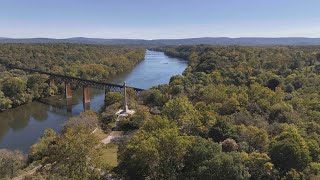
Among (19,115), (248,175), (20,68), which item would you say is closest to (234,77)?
(19,115)

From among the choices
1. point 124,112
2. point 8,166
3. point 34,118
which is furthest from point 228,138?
point 34,118

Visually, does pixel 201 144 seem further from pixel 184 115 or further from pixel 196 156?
pixel 184 115

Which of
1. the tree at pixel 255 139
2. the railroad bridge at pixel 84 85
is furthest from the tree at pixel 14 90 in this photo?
the tree at pixel 255 139

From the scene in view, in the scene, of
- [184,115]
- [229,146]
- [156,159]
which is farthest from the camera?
[184,115]

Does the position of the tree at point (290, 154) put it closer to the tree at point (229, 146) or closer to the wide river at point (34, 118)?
the tree at point (229, 146)

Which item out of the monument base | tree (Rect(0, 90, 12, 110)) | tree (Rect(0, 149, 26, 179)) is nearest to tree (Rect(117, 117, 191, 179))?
tree (Rect(0, 149, 26, 179))

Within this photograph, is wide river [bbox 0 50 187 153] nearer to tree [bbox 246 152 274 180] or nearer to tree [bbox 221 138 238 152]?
tree [bbox 221 138 238 152]
